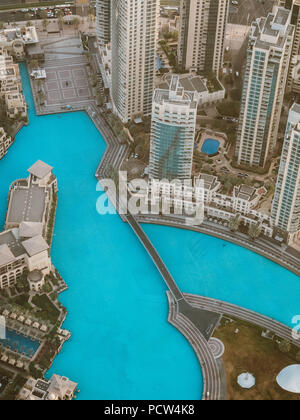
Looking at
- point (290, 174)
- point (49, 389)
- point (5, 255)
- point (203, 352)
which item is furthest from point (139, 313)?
point (290, 174)

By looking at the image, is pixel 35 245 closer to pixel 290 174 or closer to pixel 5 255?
pixel 5 255

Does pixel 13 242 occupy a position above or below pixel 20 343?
above

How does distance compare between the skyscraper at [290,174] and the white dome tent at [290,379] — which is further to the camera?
the skyscraper at [290,174]

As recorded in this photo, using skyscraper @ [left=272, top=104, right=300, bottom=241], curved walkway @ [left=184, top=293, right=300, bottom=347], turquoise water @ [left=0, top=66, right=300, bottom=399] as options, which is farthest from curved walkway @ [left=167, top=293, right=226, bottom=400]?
skyscraper @ [left=272, top=104, right=300, bottom=241]

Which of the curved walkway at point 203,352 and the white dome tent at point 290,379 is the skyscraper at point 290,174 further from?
the white dome tent at point 290,379

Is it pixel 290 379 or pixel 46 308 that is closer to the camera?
pixel 290 379

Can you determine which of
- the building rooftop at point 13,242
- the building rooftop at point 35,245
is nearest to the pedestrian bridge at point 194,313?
the building rooftop at point 35,245
